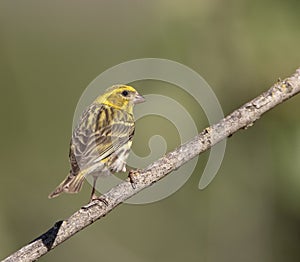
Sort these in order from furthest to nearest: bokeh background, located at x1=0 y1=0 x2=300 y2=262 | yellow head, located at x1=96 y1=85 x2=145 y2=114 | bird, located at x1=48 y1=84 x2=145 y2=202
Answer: bokeh background, located at x1=0 y1=0 x2=300 y2=262
yellow head, located at x1=96 y1=85 x2=145 y2=114
bird, located at x1=48 y1=84 x2=145 y2=202

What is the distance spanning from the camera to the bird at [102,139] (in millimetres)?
3203

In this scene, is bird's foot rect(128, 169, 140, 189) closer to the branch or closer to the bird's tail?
the branch

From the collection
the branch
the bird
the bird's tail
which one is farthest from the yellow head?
the branch

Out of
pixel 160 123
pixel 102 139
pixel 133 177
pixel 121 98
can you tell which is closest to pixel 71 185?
pixel 133 177

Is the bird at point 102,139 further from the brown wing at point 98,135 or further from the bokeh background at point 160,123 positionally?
the bokeh background at point 160,123

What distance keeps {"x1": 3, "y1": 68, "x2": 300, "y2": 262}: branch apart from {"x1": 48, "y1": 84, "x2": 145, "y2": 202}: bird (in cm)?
9

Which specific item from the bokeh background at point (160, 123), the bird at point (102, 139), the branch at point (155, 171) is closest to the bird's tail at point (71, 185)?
the bird at point (102, 139)


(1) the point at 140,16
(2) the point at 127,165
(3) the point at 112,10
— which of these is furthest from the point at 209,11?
(3) the point at 112,10

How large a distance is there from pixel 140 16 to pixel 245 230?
3187 millimetres

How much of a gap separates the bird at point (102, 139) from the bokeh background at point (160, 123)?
0.83 meters

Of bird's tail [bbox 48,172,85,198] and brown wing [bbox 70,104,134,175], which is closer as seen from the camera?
bird's tail [bbox 48,172,85,198]

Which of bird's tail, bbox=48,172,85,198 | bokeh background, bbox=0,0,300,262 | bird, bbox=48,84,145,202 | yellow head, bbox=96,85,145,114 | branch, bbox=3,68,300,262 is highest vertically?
bokeh background, bbox=0,0,300,262

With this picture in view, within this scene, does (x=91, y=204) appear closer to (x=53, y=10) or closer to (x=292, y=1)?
(x=292, y=1)

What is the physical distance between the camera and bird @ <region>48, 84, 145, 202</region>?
3203 millimetres
